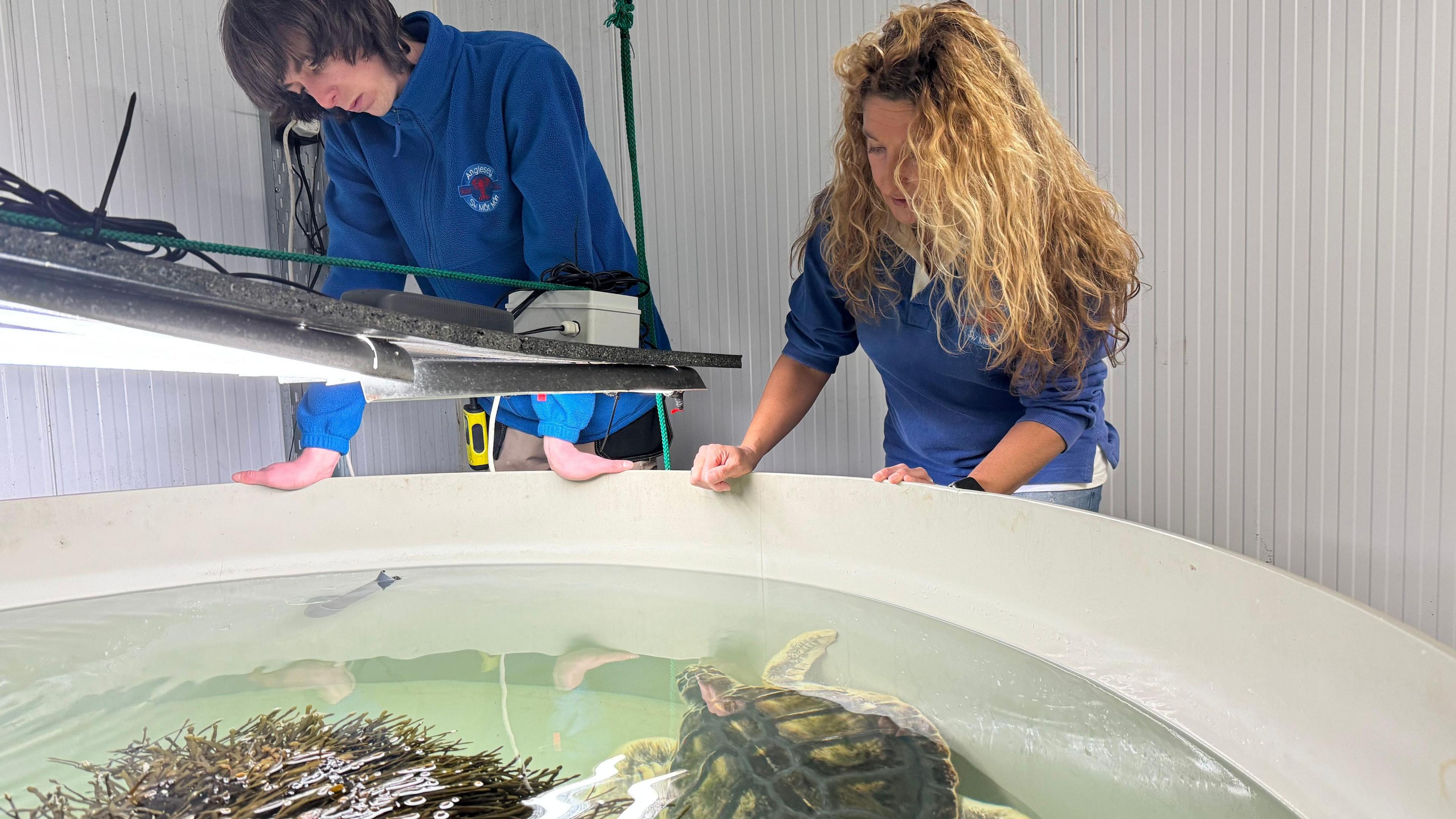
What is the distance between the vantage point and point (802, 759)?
0.66 meters

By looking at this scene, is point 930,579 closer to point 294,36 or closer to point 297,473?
point 297,473

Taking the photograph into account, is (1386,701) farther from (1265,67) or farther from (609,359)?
(1265,67)

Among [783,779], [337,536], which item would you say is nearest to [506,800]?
[783,779]

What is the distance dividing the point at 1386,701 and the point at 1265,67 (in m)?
1.58

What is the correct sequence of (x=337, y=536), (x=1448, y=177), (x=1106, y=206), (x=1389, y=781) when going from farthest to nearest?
(x=1448, y=177), (x=337, y=536), (x=1106, y=206), (x=1389, y=781)

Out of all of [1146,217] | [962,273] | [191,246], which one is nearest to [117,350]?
A: [191,246]

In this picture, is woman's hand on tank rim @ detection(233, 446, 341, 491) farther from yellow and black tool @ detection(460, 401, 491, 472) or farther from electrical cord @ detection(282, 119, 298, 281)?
electrical cord @ detection(282, 119, 298, 281)

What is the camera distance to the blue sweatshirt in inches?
44.1

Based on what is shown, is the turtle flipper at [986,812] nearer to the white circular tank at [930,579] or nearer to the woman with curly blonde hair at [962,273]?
the white circular tank at [930,579]

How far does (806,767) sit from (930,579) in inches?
14.8

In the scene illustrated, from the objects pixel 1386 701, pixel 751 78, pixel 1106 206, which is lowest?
pixel 1386 701

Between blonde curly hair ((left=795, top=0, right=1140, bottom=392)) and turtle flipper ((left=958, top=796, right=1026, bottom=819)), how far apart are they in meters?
0.56

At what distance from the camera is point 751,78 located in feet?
7.10

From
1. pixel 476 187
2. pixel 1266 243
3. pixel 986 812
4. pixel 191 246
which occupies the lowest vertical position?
pixel 986 812
